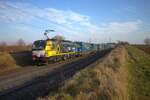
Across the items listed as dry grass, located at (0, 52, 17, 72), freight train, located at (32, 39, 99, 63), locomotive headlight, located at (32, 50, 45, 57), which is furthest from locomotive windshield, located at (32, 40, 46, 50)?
dry grass, located at (0, 52, 17, 72)

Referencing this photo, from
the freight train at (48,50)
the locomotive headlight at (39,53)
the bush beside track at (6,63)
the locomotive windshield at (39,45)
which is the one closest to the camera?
the bush beside track at (6,63)

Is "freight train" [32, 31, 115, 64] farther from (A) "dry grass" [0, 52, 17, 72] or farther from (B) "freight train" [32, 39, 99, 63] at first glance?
(A) "dry grass" [0, 52, 17, 72]

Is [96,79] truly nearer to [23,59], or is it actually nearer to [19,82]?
[19,82]

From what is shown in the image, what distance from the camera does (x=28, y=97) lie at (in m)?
11.4

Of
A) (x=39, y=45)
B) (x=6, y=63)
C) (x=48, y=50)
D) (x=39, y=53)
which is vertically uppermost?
(x=39, y=45)

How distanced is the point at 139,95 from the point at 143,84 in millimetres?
3407

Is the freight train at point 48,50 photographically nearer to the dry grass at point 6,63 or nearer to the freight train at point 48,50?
the freight train at point 48,50

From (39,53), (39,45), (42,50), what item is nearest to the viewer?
(39,53)

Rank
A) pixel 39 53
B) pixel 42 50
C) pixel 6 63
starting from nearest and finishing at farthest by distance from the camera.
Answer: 1. pixel 6 63
2. pixel 39 53
3. pixel 42 50

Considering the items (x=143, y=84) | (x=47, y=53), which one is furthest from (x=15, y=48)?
(x=143, y=84)

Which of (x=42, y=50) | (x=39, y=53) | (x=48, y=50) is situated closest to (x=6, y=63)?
(x=39, y=53)

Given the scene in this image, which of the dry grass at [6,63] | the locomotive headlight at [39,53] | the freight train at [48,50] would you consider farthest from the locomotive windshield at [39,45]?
the dry grass at [6,63]

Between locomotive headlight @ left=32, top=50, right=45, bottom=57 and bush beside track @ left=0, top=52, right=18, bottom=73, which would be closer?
bush beside track @ left=0, top=52, right=18, bottom=73

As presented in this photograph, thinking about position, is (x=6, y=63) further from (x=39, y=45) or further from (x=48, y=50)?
(x=48, y=50)
